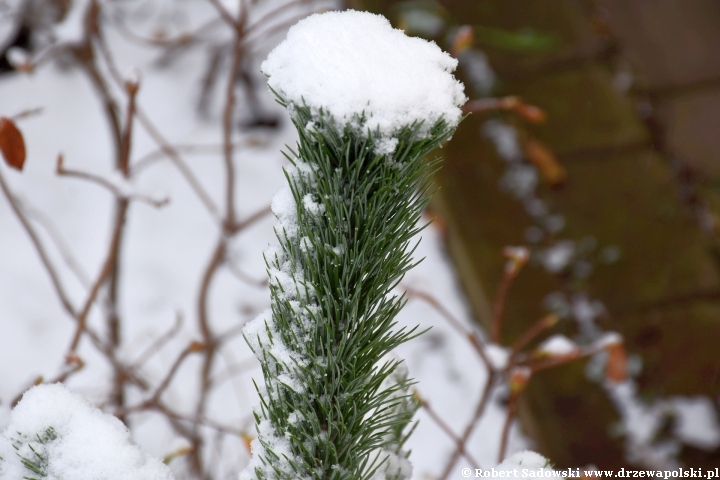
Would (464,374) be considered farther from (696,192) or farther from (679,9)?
(679,9)

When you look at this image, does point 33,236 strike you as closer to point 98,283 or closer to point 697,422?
point 98,283

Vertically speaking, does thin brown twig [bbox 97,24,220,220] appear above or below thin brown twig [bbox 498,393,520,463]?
above

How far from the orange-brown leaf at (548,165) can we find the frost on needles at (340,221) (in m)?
1.64

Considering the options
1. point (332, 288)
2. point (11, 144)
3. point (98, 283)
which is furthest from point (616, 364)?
point (11, 144)

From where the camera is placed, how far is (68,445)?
0.43m

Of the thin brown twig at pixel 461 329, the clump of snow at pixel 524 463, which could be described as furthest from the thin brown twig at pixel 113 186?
the clump of snow at pixel 524 463

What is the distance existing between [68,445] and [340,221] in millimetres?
267

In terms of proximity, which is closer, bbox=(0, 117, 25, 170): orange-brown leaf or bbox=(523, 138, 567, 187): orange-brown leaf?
bbox=(0, 117, 25, 170): orange-brown leaf

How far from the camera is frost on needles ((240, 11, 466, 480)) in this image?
0.36 metres

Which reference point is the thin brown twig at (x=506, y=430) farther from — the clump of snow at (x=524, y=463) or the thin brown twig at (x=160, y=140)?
the thin brown twig at (x=160, y=140)

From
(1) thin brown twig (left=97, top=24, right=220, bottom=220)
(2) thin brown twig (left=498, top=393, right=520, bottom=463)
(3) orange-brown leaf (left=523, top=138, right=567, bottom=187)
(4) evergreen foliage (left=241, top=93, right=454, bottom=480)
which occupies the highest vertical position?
(3) orange-brown leaf (left=523, top=138, right=567, bottom=187)

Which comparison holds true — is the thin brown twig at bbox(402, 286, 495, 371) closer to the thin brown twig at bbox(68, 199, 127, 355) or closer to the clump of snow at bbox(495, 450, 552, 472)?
the clump of snow at bbox(495, 450, 552, 472)

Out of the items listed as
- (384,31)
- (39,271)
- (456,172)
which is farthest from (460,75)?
(384,31)

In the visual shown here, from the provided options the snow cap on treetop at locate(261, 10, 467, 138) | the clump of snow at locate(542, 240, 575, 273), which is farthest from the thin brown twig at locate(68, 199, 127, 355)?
the clump of snow at locate(542, 240, 575, 273)
